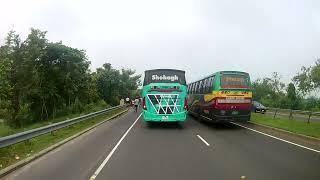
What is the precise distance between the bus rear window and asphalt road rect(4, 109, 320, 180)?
250 inches

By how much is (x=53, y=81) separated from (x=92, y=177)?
30.8m

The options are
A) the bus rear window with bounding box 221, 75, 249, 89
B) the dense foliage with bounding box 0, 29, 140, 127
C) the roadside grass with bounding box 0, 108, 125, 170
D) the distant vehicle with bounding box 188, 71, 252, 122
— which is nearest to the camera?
the roadside grass with bounding box 0, 108, 125, 170

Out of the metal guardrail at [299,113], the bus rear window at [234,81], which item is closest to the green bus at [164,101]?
the bus rear window at [234,81]

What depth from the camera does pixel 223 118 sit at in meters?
24.5

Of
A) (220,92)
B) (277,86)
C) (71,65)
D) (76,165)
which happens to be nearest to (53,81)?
(71,65)

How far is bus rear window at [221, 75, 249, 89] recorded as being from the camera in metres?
24.7

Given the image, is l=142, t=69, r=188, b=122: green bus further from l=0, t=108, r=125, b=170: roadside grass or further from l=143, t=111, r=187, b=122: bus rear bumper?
l=0, t=108, r=125, b=170: roadside grass

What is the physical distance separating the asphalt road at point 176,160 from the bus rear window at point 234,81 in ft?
20.8

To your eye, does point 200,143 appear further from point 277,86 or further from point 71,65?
point 277,86

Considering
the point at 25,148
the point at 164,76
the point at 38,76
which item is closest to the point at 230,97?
the point at 164,76

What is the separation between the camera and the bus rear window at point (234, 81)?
2470 centimetres

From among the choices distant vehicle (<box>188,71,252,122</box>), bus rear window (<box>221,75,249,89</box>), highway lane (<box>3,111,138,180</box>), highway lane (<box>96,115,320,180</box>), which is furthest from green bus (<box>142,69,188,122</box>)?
highway lane (<box>3,111,138,180</box>)

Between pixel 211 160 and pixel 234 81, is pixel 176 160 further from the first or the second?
pixel 234 81

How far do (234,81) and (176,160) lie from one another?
498 inches
